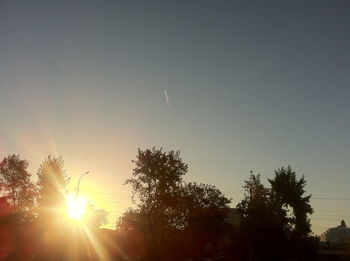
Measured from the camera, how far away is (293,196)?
79.8 m

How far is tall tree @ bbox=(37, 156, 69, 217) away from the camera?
52.7m

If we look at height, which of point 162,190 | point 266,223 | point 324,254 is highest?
point 162,190

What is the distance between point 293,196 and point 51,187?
53.5 meters

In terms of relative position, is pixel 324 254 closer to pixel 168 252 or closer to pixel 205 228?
pixel 205 228

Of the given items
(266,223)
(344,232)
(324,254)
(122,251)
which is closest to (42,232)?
(122,251)

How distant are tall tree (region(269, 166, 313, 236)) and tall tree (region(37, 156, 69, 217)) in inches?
1862

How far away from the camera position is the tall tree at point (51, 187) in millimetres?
52713

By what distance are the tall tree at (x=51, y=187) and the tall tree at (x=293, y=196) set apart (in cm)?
4729

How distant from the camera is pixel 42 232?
41531 millimetres

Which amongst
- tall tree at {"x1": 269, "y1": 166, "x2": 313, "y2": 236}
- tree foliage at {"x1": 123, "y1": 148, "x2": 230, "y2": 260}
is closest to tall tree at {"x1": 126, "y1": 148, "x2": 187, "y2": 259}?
tree foliage at {"x1": 123, "y1": 148, "x2": 230, "y2": 260}

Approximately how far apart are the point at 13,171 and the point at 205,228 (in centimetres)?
3900

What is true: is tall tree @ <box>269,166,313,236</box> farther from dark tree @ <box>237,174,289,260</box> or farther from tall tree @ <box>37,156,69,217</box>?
tall tree @ <box>37,156,69,217</box>

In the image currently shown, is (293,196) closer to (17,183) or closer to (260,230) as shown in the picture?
(260,230)

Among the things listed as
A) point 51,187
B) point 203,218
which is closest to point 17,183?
point 51,187
